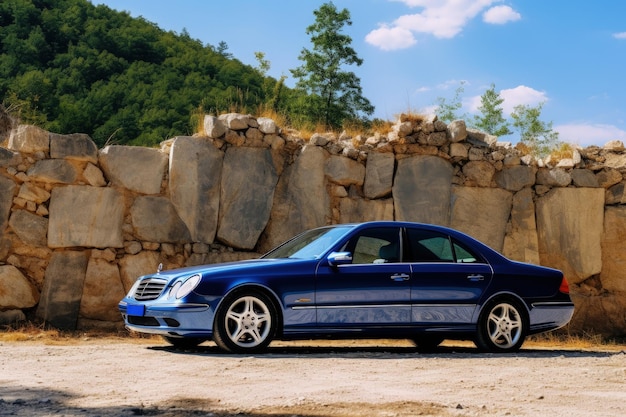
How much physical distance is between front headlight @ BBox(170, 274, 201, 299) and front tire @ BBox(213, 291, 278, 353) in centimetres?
35

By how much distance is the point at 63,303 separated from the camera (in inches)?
498

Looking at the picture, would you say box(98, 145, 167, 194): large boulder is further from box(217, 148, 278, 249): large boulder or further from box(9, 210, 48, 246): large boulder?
box(9, 210, 48, 246): large boulder

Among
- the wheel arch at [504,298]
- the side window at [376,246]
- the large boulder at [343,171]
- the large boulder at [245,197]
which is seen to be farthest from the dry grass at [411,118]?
the wheel arch at [504,298]

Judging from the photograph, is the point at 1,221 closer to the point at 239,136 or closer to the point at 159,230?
the point at 159,230

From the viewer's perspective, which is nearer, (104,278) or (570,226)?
(104,278)

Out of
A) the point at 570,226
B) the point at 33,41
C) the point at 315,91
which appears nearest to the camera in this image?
the point at 570,226

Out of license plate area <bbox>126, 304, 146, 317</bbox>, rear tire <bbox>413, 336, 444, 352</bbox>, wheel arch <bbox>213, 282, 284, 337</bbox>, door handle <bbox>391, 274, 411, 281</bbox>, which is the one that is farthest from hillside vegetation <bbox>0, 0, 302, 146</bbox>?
wheel arch <bbox>213, 282, 284, 337</bbox>

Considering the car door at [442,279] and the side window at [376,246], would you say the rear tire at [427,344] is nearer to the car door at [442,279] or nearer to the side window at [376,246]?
the car door at [442,279]

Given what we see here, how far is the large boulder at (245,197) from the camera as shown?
43.9 ft

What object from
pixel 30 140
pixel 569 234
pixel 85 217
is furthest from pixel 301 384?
pixel 569 234

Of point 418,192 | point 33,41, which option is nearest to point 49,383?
point 418,192

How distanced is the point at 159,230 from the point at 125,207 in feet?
2.00

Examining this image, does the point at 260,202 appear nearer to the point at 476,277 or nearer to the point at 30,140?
the point at 30,140

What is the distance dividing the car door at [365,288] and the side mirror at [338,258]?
4 centimetres
